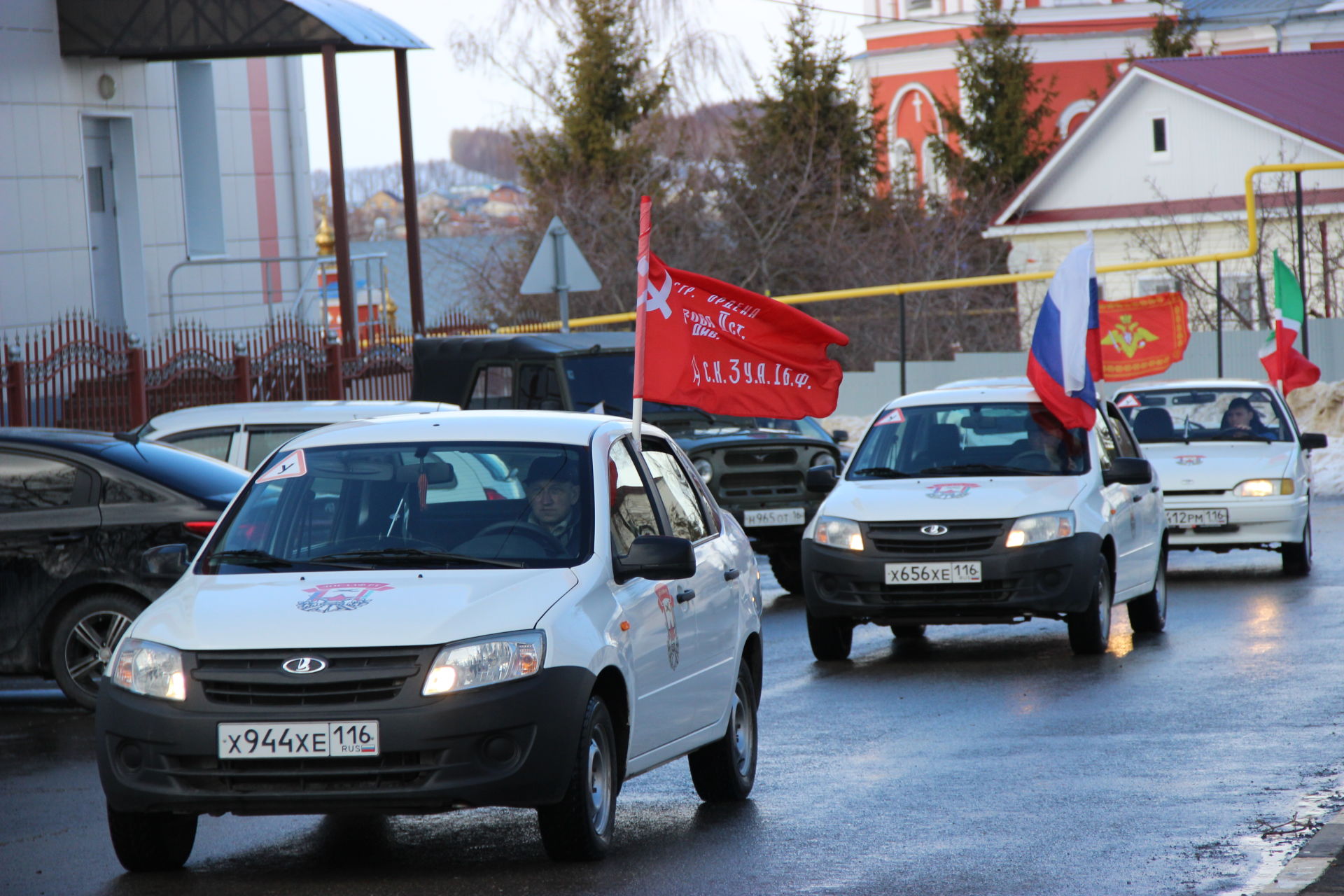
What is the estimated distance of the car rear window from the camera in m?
10.6

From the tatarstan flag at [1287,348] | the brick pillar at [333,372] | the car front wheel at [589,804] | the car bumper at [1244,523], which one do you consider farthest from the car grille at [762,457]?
the tatarstan flag at [1287,348]

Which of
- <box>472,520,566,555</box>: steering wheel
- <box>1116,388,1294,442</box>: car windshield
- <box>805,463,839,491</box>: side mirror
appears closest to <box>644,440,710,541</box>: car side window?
<box>472,520,566,555</box>: steering wheel

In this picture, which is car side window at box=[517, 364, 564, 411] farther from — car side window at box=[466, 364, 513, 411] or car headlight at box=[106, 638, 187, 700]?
car headlight at box=[106, 638, 187, 700]

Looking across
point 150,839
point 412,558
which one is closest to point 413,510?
point 412,558

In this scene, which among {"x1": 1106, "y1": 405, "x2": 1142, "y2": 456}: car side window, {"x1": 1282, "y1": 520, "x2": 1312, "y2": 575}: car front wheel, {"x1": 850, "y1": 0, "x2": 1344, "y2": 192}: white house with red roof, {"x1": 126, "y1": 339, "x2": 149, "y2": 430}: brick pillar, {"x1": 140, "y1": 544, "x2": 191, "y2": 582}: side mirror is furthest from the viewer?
{"x1": 850, "y1": 0, "x2": 1344, "y2": 192}: white house with red roof

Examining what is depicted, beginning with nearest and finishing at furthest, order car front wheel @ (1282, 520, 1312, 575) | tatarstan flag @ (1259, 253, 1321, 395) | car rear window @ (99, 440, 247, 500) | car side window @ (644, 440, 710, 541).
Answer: car side window @ (644, 440, 710, 541), car rear window @ (99, 440, 247, 500), car front wheel @ (1282, 520, 1312, 575), tatarstan flag @ (1259, 253, 1321, 395)

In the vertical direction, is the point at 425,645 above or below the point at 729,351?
below

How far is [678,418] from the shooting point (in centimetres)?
1605

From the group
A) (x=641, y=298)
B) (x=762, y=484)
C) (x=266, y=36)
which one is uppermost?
→ (x=266, y=36)

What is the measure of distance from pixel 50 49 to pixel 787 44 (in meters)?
28.4

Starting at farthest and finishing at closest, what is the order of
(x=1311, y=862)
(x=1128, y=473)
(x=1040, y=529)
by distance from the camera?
(x=1128, y=473)
(x=1040, y=529)
(x=1311, y=862)

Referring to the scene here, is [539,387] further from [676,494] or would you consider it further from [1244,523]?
[676,494]

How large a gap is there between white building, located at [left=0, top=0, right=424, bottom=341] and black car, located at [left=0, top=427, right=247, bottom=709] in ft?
39.0

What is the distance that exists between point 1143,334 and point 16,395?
1512cm
